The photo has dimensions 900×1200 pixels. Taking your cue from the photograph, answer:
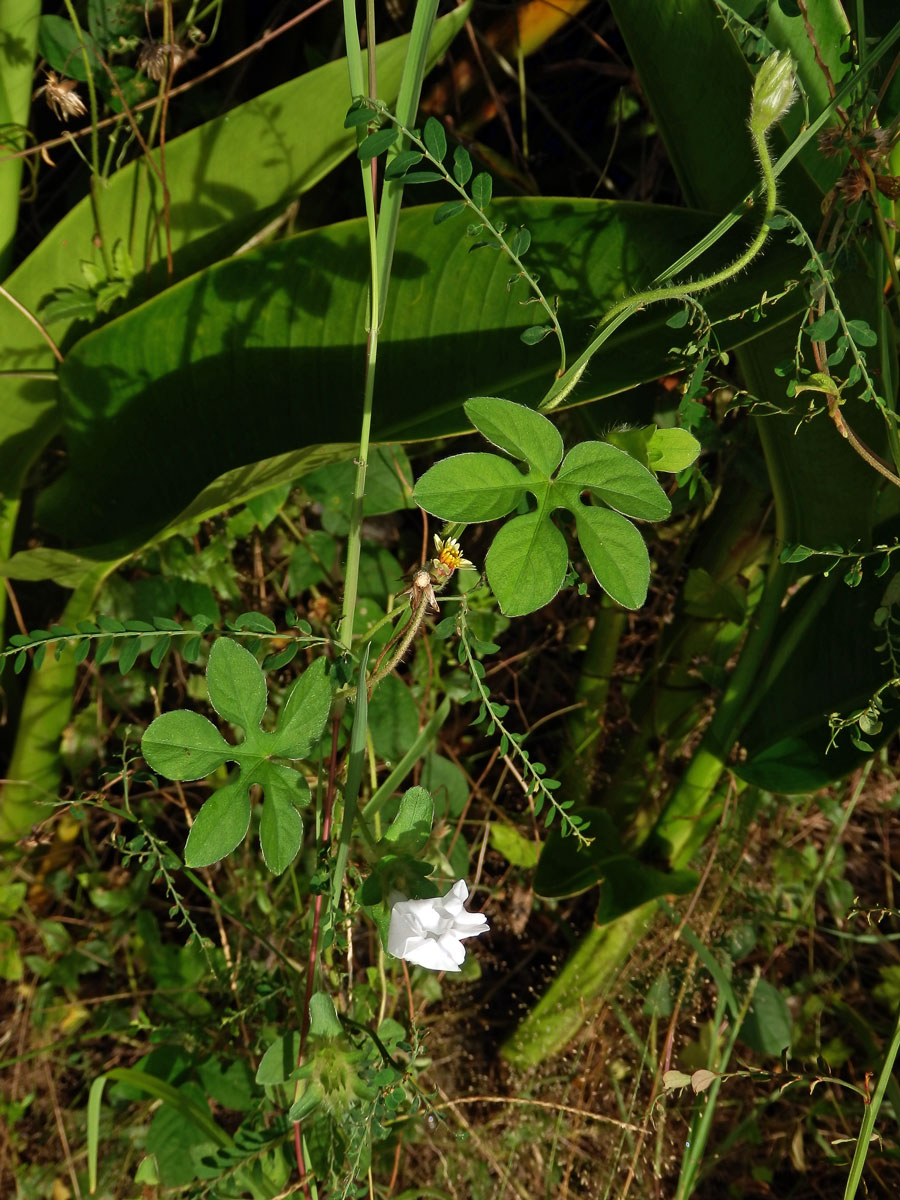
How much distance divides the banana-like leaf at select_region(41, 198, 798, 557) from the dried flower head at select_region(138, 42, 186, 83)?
0.96ft

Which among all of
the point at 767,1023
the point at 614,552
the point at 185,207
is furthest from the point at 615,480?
the point at 767,1023

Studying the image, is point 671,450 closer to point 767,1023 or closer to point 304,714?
point 304,714

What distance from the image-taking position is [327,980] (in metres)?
0.73

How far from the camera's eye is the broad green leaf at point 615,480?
0.47 m

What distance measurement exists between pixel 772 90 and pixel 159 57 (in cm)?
70

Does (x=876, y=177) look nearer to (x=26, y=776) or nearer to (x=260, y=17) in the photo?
(x=260, y=17)

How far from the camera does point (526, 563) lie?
0.48m

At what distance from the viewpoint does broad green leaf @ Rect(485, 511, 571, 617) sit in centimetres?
46

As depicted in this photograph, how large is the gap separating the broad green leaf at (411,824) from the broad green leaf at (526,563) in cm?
13

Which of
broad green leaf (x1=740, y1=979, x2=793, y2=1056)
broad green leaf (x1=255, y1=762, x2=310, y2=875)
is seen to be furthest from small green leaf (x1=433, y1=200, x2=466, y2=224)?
broad green leaf (x1=740, y1=979, x2=793, y2=1056)

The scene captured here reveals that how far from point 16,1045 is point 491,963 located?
2.05ft

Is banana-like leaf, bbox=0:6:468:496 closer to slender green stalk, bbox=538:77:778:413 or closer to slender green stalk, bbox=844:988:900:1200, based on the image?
slender green stalk, bbox=538:77:778:413

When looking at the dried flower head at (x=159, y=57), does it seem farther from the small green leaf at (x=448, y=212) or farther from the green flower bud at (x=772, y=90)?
the green flower bud at (x=772, y=90)

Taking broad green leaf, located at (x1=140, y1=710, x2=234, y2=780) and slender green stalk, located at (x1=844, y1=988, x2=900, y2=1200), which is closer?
broad green leaf, located at (x1=140, y1=710, x2=234, y2=780)
